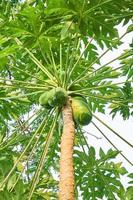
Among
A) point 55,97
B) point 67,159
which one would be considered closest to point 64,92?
point 55,97

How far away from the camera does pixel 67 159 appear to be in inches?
118

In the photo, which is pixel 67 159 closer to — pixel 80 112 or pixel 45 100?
pixel 80 112

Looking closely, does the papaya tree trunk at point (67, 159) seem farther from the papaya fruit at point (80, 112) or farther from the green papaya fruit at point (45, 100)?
the green papaya fruit at point (45, 100)

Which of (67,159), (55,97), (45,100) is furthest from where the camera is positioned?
(45,100)

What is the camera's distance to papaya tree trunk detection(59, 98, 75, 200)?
109 inches

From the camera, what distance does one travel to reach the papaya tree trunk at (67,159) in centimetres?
278

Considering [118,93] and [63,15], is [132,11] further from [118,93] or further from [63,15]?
[118,93]

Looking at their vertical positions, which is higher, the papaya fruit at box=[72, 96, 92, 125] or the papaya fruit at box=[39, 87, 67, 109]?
the papaya fruit at box=[39, 87, 67, 109]

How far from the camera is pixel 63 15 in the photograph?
11.4ft

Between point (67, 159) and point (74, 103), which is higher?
point (74, 103)

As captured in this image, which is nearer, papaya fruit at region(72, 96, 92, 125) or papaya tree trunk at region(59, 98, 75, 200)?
papaya tree trunk at region(59, 98, 75, 200)

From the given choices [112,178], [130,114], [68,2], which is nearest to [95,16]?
[68,2]

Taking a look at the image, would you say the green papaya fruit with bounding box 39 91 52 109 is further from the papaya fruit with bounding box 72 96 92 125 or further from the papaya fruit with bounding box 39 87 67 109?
the papaya fruit with bounding box 72 96 92 125

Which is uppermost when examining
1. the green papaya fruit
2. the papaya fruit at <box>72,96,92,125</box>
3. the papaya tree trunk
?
the green papaya fruit
